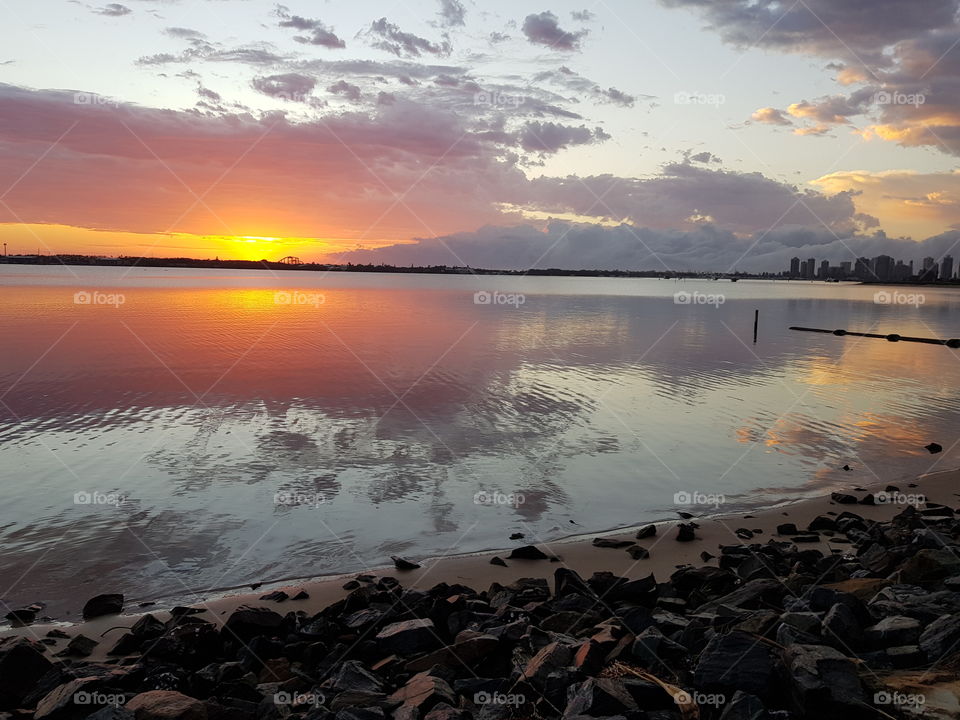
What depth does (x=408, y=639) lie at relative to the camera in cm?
795

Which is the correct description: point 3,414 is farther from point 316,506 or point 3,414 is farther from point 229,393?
point 316,506

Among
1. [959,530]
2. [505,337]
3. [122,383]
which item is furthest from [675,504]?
[505,337]

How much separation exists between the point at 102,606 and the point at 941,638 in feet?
34.5

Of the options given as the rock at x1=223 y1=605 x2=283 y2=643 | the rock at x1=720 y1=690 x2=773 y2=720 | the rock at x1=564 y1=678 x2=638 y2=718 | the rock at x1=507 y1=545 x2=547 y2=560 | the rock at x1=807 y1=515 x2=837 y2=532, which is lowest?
the rock at x1=507 y1=545 x2=547 y2=560

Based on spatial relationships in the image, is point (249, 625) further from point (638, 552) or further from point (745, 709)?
point (638, 552)

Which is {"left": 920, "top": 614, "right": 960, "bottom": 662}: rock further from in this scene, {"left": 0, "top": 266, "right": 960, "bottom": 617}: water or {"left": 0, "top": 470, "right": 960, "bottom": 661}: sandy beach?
{"left": 0, "top": 266, "right": 960, "bottom": 617}: water

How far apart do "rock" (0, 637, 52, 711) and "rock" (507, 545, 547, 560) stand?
22.6ft

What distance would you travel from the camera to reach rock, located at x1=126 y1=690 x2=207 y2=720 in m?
6.22

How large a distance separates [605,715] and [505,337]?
44573 mm

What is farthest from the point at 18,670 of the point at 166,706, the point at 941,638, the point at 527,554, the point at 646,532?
the point at 646,532

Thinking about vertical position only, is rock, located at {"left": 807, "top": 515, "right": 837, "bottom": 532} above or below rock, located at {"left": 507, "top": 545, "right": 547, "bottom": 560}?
above

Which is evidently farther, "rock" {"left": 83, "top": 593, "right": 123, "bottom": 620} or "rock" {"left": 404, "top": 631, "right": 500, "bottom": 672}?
"rock" {"left": 83, "top": 593, "right": 123, "bottom": 620}

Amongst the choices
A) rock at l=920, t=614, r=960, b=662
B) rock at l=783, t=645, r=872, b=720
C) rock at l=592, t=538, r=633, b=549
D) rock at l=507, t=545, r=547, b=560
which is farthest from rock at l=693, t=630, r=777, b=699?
rock at l=592, t=538, r=633, b=549

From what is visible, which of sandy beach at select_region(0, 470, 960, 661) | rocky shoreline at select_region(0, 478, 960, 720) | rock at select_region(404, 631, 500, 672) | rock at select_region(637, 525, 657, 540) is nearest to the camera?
rocky shoreline at select_region(0, 478, 960, 720)
